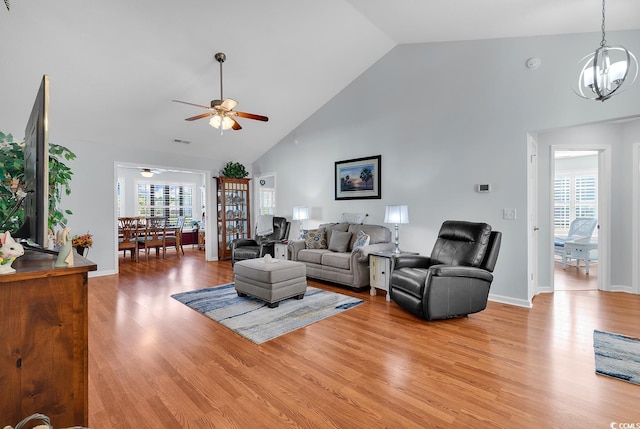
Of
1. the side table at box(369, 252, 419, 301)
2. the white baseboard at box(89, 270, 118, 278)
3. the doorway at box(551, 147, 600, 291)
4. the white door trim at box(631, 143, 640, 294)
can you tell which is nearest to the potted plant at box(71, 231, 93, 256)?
the white baseboard at box(89, 270, 118, 278)

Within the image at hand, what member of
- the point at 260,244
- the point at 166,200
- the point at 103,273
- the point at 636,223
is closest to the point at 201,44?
the point at 260,244

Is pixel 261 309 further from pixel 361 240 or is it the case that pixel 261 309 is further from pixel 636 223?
pixel 636 223

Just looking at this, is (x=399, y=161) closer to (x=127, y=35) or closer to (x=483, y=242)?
(x=483, y=242)

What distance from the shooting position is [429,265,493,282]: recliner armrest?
2957mm

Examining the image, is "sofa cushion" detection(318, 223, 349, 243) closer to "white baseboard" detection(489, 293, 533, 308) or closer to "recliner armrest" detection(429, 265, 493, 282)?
"recliner armrest" detection(429, 265, 493, 282)

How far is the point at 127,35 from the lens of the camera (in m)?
3.45

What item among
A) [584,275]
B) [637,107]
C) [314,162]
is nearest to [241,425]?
[637,107]

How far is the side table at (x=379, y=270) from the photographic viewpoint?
155 inches

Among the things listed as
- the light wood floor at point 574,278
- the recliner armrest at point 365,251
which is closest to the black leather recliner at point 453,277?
the recliner armrest at point 365,251

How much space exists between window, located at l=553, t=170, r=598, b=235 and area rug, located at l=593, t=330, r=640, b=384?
5157mm

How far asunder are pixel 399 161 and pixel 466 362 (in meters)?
3.11

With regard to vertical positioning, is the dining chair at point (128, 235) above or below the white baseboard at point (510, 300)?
above

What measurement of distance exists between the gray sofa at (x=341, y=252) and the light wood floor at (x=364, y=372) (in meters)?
0.81

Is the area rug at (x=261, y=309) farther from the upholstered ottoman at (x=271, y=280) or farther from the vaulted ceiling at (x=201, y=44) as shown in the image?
the vaulted ceiling at (x=201, y=44)
